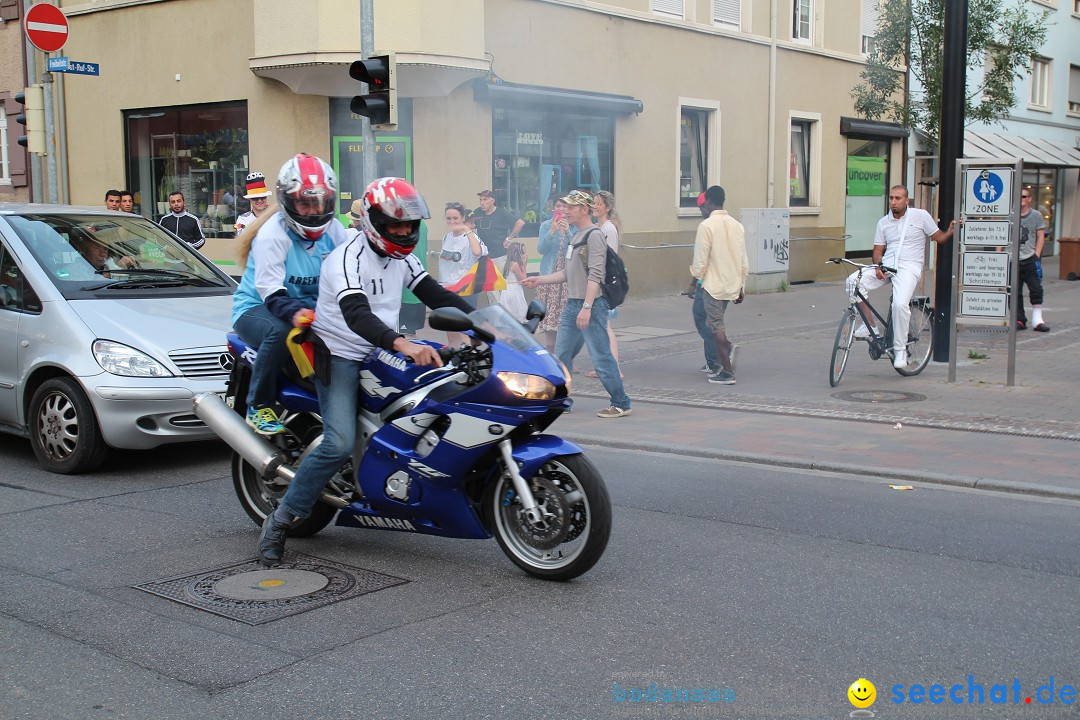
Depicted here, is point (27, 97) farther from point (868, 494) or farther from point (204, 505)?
point (868, 494)

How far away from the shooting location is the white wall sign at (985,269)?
35.8 ft

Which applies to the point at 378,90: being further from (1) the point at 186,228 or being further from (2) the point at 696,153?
(2) the point at 696,153

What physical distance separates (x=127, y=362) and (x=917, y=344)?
7478 mm

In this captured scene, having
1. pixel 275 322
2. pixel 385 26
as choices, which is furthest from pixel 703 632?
pixel 385 26

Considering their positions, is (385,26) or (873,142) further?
(873,142)

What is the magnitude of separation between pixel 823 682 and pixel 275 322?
302cm

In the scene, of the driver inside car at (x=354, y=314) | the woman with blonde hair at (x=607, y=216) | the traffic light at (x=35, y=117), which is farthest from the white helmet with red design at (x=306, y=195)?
the traffic light at (x=35, y=117)

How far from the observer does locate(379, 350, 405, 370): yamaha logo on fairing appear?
526 cm

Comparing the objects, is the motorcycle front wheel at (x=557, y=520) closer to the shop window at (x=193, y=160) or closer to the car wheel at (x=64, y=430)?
the car wheel at (x=64, y=430)

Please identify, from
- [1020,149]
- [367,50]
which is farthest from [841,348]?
[1020,149]

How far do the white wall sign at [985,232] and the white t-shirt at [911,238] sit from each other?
1.46 feet

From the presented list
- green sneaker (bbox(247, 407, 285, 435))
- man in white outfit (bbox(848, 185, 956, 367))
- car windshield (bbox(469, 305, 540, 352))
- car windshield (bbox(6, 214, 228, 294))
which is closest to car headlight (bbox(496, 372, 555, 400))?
car windshield (bbox(469, 305, 540, 352))

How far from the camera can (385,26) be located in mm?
16266

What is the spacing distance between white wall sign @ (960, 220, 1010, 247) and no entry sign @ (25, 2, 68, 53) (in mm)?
9528
